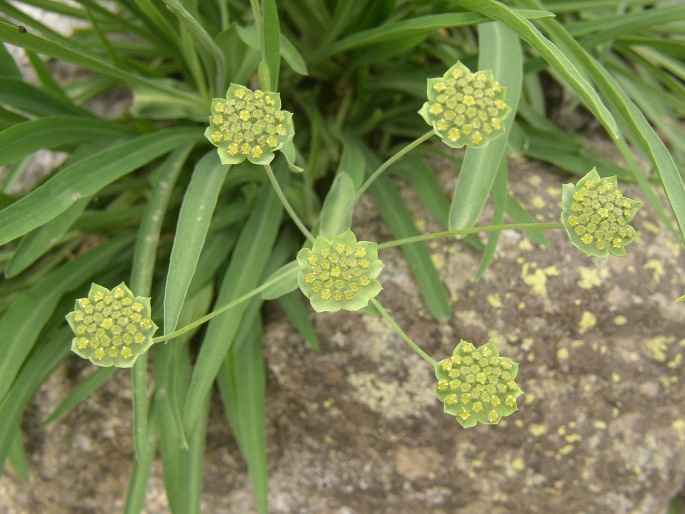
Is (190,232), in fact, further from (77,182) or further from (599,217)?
(599,217)

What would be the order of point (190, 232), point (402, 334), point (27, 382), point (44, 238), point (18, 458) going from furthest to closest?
1. point (18, 458)
2. point (27, 382)
3. point (44, 238)
4. point (190, 232)
5. point (402, 334)

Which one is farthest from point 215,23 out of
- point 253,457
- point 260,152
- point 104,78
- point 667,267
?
point 667,267

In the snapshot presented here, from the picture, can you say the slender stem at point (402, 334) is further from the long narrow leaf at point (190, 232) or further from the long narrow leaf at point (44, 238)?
the long narrow leaf at point (44, 238)

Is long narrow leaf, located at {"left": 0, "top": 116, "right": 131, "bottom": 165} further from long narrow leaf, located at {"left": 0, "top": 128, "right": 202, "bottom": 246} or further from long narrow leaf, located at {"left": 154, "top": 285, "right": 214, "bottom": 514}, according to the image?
long narrow leaf, located at {"left": 154, "top": 285, "right": 214, "bottom": 514}

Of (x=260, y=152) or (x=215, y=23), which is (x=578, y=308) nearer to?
(x=260, y=152)

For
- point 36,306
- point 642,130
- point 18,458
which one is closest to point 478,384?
point 642,130

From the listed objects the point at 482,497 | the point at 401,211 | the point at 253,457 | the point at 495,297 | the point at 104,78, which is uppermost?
the point at 104,78
